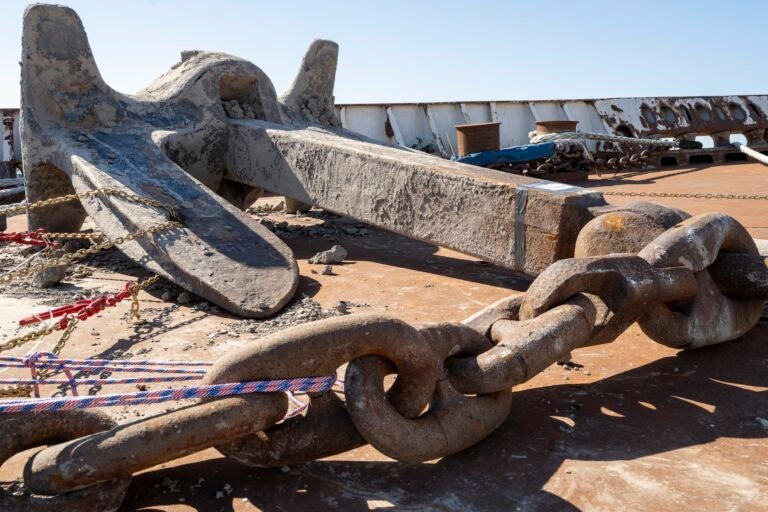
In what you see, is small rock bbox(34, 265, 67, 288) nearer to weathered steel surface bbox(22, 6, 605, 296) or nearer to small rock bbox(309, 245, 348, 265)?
weathered steel surface bbox(22, 6, 605, 296)

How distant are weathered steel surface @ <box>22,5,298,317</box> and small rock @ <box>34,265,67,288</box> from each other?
43 cm

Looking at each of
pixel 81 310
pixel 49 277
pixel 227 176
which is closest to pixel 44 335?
pixel 81 310

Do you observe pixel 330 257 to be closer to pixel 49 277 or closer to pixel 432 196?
pixel 432 196

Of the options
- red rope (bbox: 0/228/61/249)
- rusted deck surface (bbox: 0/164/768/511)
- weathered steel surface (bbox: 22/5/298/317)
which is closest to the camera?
rusted deck surface (bbox: 0/164/768/511)

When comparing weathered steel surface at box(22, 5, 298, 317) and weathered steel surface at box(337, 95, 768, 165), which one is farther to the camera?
weathered steel surface at box(337, 95, 768, 165)

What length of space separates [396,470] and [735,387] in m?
1.35

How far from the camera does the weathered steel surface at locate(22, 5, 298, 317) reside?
4176 millimetres

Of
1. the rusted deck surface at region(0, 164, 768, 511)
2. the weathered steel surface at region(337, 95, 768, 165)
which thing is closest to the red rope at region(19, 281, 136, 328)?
the rusted deck surface at region(0, 164, 768, 511)

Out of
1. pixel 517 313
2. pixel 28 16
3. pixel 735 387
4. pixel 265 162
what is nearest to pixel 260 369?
pixel 517 313

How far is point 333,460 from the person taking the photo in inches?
80.7

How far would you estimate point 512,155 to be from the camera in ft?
37.1

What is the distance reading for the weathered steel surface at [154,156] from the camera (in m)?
4.18

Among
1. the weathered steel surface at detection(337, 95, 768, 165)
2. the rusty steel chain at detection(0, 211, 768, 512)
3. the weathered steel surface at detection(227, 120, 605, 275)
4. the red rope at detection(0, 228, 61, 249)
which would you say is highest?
the weathered steel surface at detection(337, 95, 768, 165)

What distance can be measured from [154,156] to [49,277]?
51.9 inches
